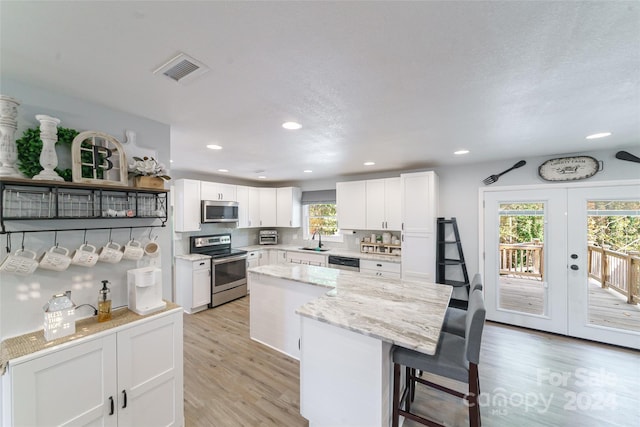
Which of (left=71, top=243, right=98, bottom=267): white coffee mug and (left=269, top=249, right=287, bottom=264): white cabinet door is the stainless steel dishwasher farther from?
(left=71, top=243, right=98, bottom=267): white coffee mug

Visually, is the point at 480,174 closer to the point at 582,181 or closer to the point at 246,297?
the point at 582,181

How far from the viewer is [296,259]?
4.95m

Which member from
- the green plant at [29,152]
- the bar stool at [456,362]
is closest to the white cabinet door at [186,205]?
the green plant at [29,152]

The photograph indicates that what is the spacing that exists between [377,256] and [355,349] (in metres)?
2.82

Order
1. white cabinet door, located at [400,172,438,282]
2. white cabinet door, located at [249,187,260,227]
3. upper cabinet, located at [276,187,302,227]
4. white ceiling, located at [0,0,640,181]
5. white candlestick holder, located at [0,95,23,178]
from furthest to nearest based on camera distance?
upper cabinet, located at [276,187,302,227] < white cabinet door, located at [249,187,260,227] < white cabinet door, located at [400,172,438,282] < white candlestick holder, located at [0,95,23,178] < white ceiling, located at [0,0,640,181]

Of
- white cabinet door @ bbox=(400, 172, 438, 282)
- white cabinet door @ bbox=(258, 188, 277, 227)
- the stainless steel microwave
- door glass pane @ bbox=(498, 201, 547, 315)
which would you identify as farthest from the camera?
white cabinet door @ bbox=(258, 188, 277, 227)

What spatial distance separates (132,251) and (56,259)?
1.27 ft

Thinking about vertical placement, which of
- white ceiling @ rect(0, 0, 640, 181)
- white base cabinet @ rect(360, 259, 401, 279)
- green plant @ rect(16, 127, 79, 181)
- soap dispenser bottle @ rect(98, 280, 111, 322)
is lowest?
white base cabinet @ rect(360, 259, 401, 279)

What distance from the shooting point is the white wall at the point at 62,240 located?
54.5 inches

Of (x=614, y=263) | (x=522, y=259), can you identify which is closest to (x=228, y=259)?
(x=522, y=259)

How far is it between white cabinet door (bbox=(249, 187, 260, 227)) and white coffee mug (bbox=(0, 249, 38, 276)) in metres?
3.94

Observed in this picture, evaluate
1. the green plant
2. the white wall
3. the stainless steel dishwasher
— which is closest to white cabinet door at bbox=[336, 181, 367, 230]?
the stainless steel dishwasher

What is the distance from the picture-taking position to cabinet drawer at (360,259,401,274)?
3.96 m

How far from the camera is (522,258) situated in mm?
3508
